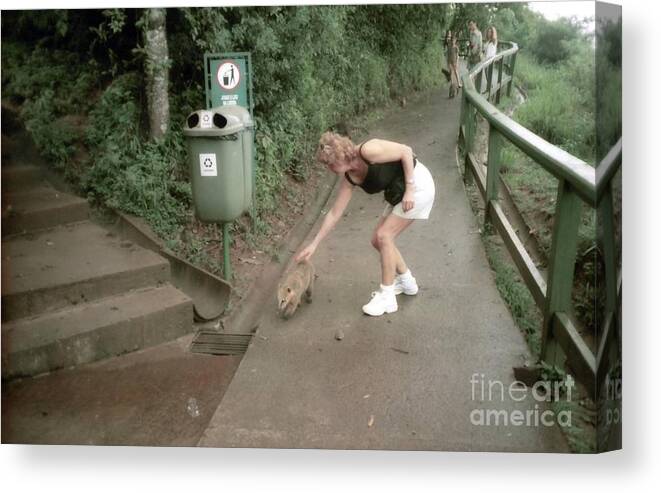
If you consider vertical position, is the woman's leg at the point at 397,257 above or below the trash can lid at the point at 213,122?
below

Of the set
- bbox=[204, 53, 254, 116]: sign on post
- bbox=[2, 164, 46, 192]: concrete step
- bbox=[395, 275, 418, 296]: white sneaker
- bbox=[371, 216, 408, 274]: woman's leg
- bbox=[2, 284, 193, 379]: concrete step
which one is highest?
bbox=[204, 53, 254, 116]: sign on post

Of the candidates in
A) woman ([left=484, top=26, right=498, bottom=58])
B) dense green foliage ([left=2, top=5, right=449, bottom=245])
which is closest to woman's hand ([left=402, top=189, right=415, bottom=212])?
dense green foliage ([left=2, top=5, right=449, bottom=245])

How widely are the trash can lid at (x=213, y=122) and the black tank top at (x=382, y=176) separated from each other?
747 mm

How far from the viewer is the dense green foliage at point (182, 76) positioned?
374 cm

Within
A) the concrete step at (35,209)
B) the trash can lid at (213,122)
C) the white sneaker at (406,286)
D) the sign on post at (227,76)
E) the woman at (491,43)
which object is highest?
the woman at (491,43)

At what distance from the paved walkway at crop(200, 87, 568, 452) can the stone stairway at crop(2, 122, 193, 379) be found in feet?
2.58

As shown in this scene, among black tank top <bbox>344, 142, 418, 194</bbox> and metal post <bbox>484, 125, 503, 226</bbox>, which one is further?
metal post <bbox>484, 125, 503, 226</bbox>

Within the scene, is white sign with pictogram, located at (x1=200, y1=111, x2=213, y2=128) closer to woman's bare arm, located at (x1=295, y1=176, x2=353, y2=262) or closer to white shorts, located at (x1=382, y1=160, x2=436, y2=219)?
woman's bare arm, located at (x1=295, y1=176, x2=353, y2=262)

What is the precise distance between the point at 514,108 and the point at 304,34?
1243 millimetres

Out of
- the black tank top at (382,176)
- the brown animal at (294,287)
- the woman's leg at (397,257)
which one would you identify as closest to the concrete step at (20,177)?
the brown animal at (294,287)

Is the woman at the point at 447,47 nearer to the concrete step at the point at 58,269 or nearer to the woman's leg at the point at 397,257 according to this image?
the woman's leg at the point at 397,257

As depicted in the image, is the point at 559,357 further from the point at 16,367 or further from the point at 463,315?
the point at 16,367

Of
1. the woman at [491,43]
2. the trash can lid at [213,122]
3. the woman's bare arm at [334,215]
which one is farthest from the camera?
the trash can lid at [213,122]

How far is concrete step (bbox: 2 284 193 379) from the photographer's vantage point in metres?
3.68
